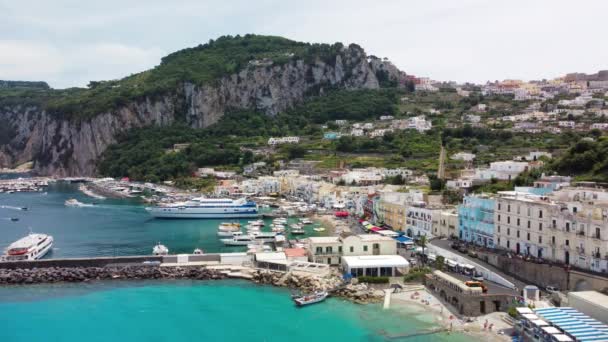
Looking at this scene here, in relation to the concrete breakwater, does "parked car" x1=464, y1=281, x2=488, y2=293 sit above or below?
above

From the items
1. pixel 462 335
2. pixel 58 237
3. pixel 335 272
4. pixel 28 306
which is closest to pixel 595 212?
pixel 462 335

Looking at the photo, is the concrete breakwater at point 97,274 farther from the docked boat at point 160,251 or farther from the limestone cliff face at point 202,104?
the limestone cliff face at point 202,104

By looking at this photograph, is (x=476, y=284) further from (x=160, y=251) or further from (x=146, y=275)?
(x=160, y=251)

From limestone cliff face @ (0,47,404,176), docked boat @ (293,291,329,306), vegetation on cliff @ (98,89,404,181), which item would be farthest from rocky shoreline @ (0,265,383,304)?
limestone cliff face @ (0,47,404,176)

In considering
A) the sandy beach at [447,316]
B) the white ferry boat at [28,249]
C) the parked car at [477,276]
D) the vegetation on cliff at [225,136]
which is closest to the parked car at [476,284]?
Result: the sandy beach at [447,316]

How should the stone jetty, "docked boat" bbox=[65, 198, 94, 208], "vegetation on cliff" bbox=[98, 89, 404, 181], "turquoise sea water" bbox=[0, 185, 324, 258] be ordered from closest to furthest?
the stone jetty → "turquoise sea water" bbox=[0, 185, 324, 258] → "docked boat" bbox=[65, 198, 94, 208] → "vegetation on cliff" bbox=[98, 89, 404, 181]

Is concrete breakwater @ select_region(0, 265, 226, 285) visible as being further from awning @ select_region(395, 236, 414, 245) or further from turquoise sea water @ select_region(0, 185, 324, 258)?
awning @ select_region(395, 236, 414, 245)
